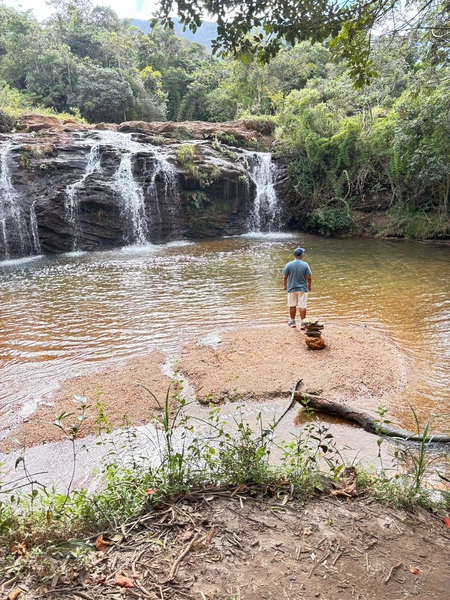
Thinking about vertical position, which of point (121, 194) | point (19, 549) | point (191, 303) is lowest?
point (191, 303)

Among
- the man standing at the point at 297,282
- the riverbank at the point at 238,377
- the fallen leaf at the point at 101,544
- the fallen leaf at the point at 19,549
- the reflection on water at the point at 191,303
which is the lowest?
the riverbank at the point at 238,377

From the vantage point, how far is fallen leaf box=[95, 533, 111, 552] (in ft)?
6.98

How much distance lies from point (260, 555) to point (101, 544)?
91 centimetres

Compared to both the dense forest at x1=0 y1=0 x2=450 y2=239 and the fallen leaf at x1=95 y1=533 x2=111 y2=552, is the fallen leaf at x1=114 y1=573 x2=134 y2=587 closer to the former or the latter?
the fallen leaf at x1=95 y1=533 x2=111 y2=552

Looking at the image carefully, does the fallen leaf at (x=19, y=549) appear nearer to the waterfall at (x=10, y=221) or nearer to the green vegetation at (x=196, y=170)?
the waterfall at (x=10, y=221)

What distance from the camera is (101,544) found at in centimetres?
215

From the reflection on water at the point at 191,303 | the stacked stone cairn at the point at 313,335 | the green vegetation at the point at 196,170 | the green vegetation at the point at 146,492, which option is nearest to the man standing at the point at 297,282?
the reflection on water at the point at 191,303

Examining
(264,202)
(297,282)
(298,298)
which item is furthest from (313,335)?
(264,202)

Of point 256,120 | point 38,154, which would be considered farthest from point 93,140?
point 256,120

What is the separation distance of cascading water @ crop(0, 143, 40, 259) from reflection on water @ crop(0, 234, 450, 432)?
1.39 m

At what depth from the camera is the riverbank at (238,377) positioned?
4.75 m

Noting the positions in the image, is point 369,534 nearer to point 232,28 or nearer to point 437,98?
point 232,28

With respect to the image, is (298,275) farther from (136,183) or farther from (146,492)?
(136,183)

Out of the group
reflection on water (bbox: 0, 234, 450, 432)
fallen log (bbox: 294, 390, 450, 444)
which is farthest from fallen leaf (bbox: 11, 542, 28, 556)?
reflection on water (bbox: 0, 234, 450, 432)
